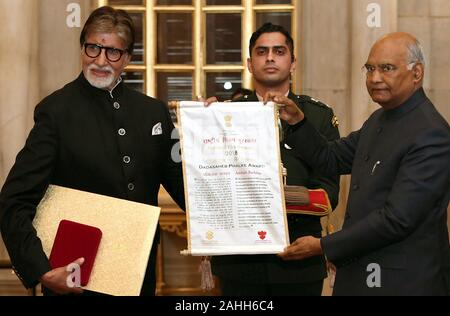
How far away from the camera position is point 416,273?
143 inches

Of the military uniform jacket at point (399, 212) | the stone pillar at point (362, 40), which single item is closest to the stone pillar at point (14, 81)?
the stone pillar at point (362, 40)

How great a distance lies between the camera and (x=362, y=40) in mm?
6707

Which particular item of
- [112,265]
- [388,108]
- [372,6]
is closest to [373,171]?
[388,108]

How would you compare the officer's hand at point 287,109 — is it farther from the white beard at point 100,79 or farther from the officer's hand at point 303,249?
the white beard at point 100,79

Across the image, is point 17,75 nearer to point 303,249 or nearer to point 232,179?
point 232,179

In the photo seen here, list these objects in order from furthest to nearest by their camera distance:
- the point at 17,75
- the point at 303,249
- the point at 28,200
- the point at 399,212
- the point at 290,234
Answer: the point at 17,75 < the point at 290,234 < the point at 303,249 < the point at 28,200 < the point at 399,212

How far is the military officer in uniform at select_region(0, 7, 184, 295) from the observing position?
3.66 metres

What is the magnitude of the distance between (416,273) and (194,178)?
103cm

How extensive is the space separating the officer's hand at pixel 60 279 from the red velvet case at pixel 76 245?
0.04m

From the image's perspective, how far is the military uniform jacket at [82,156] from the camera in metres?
3.67

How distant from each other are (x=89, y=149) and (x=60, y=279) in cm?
55

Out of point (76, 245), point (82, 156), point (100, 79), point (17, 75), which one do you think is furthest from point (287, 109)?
point (17, 75)

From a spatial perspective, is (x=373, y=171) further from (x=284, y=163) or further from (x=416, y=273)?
(x=284, y=163)

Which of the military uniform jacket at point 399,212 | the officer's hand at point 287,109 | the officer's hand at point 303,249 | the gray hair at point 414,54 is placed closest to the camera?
the military uniform jacket at point 399,212
